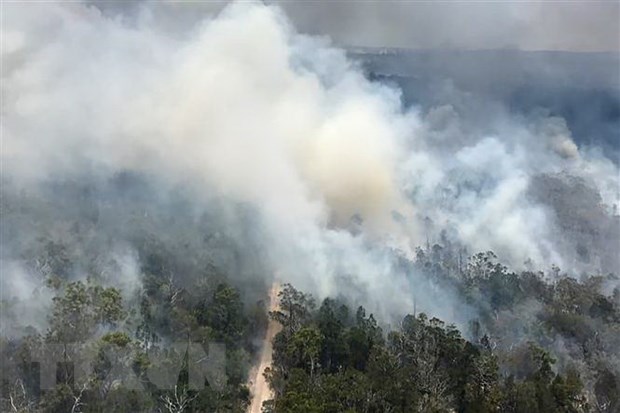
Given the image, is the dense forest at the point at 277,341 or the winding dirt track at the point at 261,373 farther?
the winding dirt track at the point at 261,373

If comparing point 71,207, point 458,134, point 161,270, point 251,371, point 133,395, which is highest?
point 458,134

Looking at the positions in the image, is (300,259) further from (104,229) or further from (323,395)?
(323,395)

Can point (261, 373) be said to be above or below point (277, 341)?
below

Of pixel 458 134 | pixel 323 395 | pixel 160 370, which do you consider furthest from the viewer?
pixel 458 134

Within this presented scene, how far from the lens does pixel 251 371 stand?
59531 mm

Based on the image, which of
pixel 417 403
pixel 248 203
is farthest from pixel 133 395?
pixel 248 203

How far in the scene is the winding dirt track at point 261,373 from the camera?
55.0 metres

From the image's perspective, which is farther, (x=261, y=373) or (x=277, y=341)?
(x=277, y=341)

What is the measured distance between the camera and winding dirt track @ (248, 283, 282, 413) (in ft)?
180

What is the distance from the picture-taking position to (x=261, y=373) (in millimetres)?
59562

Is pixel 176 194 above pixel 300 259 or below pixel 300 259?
above

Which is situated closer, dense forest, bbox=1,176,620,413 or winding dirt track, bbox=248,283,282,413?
dense forest, bbox=1,176,620,413

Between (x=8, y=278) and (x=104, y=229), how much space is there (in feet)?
57.9

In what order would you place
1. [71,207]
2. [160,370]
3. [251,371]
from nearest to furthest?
1. [160,370]
2. [251,371]
3. [71,207]
